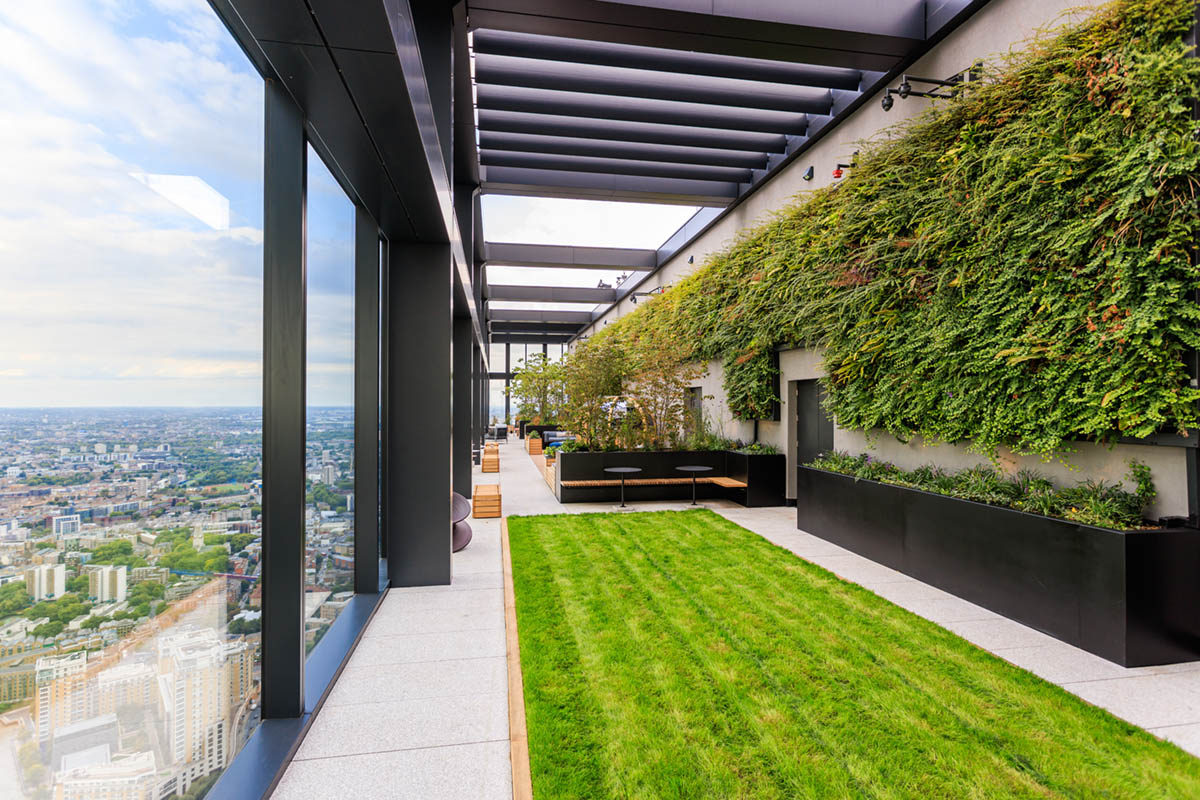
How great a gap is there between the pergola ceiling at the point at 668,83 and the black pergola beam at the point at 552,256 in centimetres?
372

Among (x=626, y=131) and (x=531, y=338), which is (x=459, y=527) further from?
(x=531, y=338)

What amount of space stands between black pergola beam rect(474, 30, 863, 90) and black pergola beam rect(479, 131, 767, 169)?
65.5 inches

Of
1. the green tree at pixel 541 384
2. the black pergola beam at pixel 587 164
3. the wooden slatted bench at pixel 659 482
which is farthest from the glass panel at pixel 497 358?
the wooden slatted bench at pixel 659 482

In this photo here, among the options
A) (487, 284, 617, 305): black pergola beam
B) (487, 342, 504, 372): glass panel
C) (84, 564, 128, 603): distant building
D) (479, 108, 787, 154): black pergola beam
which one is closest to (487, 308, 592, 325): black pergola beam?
(487, 284, 617, 305): black pergola beam

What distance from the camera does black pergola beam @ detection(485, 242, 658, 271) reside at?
13211 millimetres

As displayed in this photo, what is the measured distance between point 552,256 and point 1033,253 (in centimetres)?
1034

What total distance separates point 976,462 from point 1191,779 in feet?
10.3

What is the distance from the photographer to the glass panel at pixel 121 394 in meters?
1.19

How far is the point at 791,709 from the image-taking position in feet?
8.93

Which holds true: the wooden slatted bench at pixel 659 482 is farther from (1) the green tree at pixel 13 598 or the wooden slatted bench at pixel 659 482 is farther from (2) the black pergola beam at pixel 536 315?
(2) the black pergola beam at pixel 536 315

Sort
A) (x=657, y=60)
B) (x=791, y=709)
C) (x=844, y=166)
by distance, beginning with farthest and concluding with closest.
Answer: (x=844, y=166) → (x=657, y=60) → (x=791, y=709)

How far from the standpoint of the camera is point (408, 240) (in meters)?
4.59

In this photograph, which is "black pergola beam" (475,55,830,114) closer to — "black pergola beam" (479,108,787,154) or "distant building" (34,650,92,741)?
"black pergola beam" (479,108,787,154)

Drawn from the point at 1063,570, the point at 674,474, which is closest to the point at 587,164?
the point at 674,474
